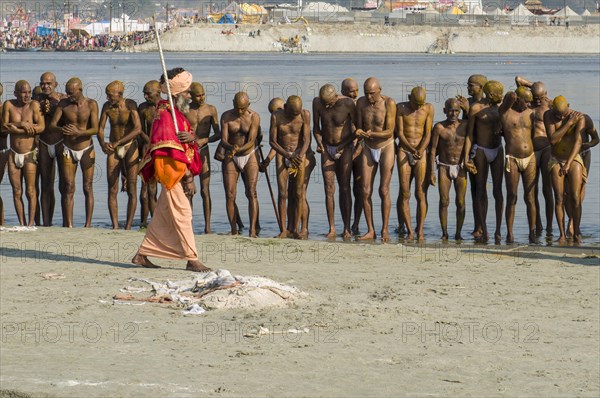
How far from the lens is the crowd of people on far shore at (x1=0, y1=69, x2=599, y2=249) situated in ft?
49.1

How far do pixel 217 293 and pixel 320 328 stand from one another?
1182 mm

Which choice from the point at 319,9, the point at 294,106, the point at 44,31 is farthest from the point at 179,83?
the point at 44,31

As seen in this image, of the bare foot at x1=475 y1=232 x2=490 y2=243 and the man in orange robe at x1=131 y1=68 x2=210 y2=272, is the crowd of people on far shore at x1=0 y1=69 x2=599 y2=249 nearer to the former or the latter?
the bare foot at x1=475 y1=232 x2=490 y2=243

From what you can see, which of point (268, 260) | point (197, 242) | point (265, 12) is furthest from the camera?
point (265, 12)

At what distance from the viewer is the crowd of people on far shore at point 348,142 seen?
49.1 feet

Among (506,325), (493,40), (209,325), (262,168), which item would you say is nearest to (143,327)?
(209,325)

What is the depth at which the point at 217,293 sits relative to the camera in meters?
10.6

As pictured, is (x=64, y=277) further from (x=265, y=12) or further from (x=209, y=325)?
(x=265, y=12)

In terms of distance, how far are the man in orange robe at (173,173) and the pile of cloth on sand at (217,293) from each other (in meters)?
0.46

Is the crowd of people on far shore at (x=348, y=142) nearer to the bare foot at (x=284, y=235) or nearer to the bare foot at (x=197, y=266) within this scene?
the bare foot at (x=284, y=235)

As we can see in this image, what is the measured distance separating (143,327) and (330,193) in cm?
604

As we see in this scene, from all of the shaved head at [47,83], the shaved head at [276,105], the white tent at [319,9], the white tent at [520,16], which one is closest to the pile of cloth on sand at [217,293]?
the shaved head at [276,105]

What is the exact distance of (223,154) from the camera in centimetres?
1530

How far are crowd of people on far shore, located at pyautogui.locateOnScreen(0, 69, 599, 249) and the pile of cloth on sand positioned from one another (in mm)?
4158
